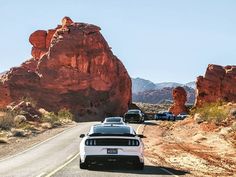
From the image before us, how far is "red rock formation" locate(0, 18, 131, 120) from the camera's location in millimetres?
88938

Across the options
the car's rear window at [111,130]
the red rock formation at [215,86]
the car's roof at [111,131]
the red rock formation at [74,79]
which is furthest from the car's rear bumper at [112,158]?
the red rock formation at [215,86]

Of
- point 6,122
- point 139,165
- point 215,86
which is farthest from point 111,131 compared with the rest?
point 215,86

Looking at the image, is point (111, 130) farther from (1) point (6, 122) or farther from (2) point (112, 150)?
(1) point (6, 122)

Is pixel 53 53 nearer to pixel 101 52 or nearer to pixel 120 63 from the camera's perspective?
pixel 101 52

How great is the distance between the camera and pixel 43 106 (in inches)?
3415

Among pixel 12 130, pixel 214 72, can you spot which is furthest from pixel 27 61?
pixel 12 130

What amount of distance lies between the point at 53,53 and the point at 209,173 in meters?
78.5

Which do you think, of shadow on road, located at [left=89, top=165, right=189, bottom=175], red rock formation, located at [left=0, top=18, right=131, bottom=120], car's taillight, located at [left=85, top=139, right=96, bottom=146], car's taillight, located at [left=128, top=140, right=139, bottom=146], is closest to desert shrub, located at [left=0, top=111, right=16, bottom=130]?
shadow on road, located at [left=89, top=165, right=189, bottom=175]

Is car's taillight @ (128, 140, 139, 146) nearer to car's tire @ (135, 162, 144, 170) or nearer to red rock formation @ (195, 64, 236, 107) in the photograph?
car's tire @ (135, 162, 144, 170)

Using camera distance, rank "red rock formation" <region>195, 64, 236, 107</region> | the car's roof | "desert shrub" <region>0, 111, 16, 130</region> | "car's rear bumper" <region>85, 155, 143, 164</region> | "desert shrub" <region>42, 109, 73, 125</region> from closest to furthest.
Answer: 1. "car's rear bumper" <region>85, 155, 143, 164</region>
2. the car's roof
3. "desert shrub" <region>0, 111, 16, 130</region>
4. "desert shrub" <region>42, 109, 73, 125</region>
5. "red rock formation" <region>195, 64, 236, 107</region>

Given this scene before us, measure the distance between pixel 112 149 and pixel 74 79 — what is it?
246ft

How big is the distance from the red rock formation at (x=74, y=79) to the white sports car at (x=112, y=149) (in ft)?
233

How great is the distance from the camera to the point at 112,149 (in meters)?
16.0

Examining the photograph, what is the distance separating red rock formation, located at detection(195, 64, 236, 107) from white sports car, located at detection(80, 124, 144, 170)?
8336cm
